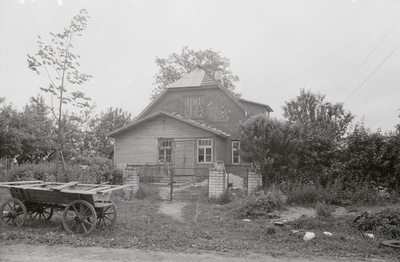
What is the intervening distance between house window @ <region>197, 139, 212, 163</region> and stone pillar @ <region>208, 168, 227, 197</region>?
32.3ft

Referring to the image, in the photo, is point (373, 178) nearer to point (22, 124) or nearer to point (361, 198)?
point (361, 198)

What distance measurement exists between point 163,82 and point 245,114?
18.6m

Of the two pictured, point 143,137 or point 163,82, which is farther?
point 163,82

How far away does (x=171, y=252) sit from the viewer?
272 inches

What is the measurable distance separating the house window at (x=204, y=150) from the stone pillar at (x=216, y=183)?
Result: 9.85 meters

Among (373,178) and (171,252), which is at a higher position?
(373,178)

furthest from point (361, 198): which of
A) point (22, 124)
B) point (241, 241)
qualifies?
point (22, 124)

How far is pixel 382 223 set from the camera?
848 centimetres

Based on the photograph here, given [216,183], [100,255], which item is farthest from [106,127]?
[100,255]

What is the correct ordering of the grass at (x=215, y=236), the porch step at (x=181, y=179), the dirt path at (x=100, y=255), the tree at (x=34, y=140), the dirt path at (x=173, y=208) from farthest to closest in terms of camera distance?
the tree at (x=34, y=140)
the porch step at (x=181, y=179)
the dirt path at (x=173, y=208)
the grass at (x=215, y=236)
the dirt path at (x=100, y=255)

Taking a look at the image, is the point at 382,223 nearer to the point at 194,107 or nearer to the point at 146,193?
the point at 146,193

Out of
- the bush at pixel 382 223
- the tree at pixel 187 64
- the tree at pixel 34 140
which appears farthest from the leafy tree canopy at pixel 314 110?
the bush at pixel 382 223

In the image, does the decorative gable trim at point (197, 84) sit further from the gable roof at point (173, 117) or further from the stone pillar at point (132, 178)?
the stone pillar at point (132, 178)

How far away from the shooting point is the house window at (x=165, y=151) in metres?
23.2
